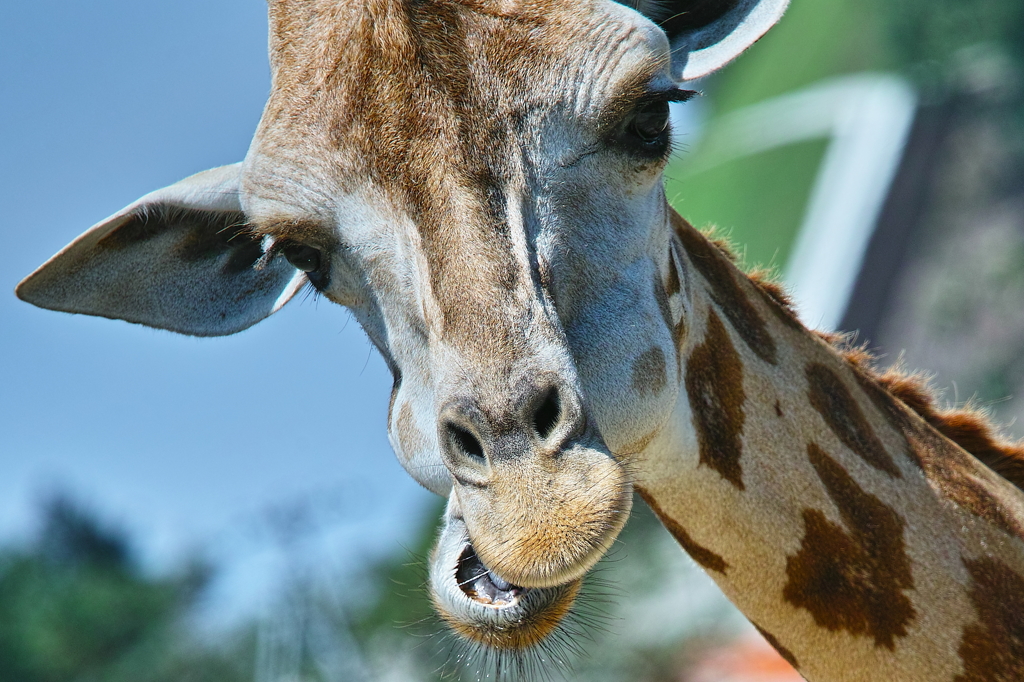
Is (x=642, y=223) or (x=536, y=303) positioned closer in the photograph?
(x=536, y=303)

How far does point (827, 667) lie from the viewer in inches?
123

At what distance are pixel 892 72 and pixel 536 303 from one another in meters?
27.1

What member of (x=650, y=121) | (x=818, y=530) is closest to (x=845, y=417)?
(x=818, y=530)

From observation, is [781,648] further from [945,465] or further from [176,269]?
[176,269]

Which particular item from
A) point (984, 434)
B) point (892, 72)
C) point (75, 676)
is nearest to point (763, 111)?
point (892, 72)

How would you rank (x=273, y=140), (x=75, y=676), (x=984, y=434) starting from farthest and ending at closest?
(x=75, y=676), (x=984, y=434), (x=273, y=140)

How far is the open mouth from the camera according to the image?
2.47 meters

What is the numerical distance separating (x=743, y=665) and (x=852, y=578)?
31.5ft

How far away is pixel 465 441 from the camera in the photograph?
7.84 ft

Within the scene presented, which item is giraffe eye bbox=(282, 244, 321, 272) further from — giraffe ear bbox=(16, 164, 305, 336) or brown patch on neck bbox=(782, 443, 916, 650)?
brown patch on neck bbox=(782, 443, 916, 650)

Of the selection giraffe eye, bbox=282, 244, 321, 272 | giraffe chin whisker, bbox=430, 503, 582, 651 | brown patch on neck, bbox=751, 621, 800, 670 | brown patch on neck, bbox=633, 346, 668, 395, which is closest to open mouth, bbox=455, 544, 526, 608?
giraffe chin whisker, bbox=430, 503, 582, 651

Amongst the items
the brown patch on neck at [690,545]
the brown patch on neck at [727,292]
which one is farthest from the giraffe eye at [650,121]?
the brown patch on neck at [690,545]

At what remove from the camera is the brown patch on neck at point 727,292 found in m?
3.33

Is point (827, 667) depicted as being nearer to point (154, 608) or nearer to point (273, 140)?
point (273, 140)
